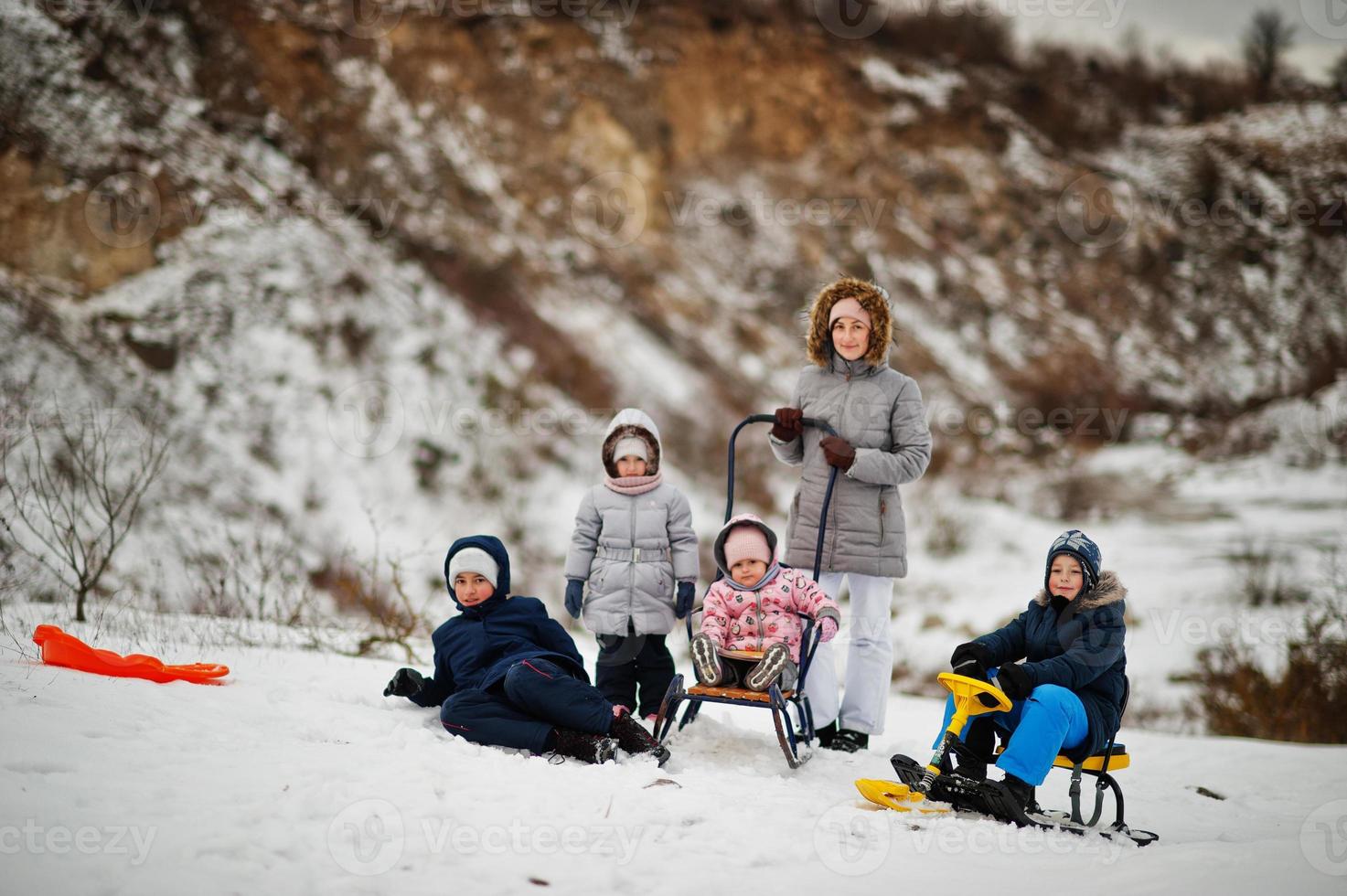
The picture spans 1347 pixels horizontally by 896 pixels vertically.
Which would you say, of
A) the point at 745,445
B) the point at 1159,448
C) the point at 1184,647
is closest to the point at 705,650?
the point at 1184,647

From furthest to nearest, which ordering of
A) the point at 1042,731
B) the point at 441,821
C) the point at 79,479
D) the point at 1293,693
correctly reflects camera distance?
the point at 79,479 → the point at 1293,693 → the point at 1042,731 → the point at 441,821

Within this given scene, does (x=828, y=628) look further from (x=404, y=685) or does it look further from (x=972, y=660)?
(x=404, y=685)

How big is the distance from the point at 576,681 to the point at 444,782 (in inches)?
34.8

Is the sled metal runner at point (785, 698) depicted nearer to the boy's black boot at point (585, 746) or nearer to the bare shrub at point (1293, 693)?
the boy's black boot at point (585, 746)

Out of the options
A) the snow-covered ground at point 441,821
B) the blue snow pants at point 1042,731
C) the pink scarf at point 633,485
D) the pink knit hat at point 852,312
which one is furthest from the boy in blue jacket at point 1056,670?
the pink scarf at point 633,485

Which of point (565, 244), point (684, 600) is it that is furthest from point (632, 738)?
point (565, 244)

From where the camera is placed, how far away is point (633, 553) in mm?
4902

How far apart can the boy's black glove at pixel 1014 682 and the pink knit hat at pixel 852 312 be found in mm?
1989

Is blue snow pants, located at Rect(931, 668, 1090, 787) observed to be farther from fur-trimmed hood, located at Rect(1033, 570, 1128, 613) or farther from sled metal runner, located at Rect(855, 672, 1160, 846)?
fur-trimmed hood, located at Rect(1033, 570, 1128, 613)

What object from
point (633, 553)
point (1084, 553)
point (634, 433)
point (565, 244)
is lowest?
point (633, 553)

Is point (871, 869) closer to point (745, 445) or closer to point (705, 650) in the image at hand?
point (705, 650)

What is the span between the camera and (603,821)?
133 inches

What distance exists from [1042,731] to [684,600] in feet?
6.10

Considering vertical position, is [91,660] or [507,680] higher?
[507,680]
